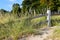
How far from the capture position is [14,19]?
888 centimetres

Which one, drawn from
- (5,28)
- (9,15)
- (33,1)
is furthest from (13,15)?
(33,1)

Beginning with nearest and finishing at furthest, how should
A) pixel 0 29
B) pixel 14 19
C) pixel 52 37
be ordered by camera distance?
pixel 52 37
pixel 0 29
pixel 14 19

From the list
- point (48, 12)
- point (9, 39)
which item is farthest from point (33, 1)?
point (9, 39)

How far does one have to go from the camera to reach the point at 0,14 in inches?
364

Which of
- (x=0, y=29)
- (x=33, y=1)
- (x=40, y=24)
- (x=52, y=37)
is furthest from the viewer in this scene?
(x=33, y=1)

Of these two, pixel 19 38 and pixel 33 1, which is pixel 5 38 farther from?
pixel 33 1

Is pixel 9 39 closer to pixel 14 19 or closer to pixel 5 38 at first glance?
pixel 5 38

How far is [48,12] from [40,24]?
869 mm

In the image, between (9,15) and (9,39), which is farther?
(9,15)

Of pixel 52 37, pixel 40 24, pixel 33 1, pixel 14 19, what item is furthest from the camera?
pixel 33 1

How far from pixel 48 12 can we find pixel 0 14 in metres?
2.76

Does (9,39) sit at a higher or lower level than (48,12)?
lower

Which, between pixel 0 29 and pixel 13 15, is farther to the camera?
pixel 13 15

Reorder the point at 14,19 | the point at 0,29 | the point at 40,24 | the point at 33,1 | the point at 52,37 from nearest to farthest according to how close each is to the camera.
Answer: the point at 52,37 < the point at 0,29 < the point at 14,19 < the point at 40,24 < the point at 33,1
